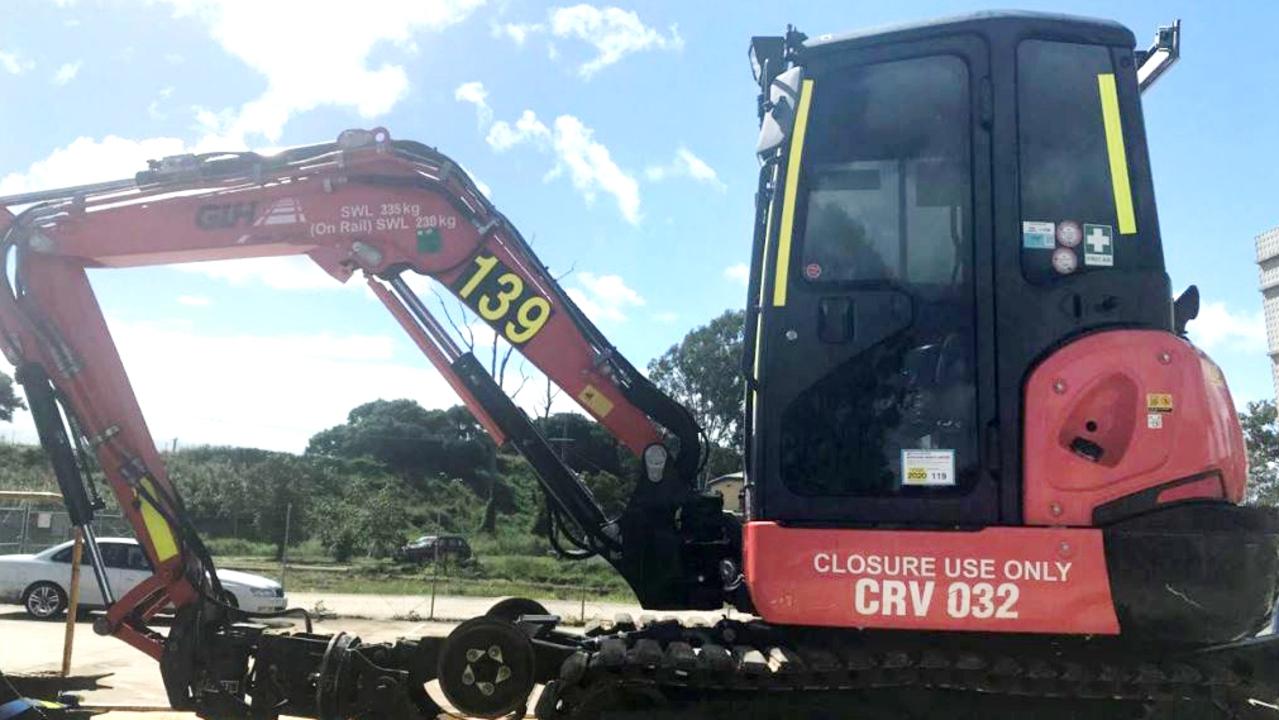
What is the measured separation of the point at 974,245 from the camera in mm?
4043

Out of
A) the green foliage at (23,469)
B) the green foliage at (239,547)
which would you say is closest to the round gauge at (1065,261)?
the green foliage at (239,547)

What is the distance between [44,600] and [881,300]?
57.7 ft

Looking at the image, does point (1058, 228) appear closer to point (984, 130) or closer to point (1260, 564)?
point (984, 130)

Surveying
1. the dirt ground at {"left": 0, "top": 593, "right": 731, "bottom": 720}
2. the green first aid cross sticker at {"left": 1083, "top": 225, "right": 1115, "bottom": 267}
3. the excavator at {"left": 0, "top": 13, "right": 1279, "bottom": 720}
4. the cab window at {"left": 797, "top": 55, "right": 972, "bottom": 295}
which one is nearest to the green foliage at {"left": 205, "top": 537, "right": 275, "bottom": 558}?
the dirt ground at {"left": 0, "top": 593, "right": 731, "bottom": 720}

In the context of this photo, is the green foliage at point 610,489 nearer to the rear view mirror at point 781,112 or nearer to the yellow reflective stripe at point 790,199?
the yellow reflective stripe at point 790,199

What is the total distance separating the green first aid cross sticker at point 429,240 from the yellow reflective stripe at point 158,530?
2091 mm

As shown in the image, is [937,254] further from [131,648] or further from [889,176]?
[131,648]

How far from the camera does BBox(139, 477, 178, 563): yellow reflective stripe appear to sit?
5664mm

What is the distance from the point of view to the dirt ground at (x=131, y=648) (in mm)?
8750

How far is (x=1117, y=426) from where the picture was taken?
3807mm

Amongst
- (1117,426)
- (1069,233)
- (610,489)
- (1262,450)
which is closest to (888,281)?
(1069,233)

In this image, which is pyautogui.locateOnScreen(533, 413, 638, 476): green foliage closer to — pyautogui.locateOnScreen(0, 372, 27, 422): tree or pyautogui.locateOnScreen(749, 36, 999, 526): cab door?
pyautogui.locateOnScreen(749, 36, 999, 526): cab door

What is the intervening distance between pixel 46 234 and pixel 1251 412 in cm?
2493

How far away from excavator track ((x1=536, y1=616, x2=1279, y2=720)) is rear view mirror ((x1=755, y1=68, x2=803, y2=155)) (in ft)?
6.89
